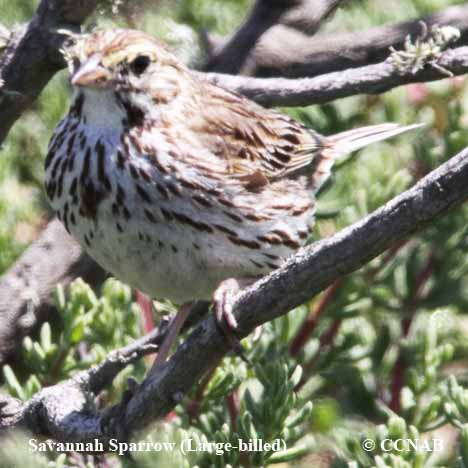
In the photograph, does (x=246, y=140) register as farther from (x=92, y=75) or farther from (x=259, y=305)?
(x=259, y=305)

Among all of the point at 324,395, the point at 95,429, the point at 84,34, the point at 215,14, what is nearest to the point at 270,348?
the point at 324,395

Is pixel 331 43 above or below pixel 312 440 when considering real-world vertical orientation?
above

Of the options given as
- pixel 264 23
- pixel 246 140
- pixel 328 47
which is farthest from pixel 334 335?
pixel 264 23

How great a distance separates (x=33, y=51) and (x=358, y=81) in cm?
95

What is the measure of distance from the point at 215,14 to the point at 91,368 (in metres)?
2.21

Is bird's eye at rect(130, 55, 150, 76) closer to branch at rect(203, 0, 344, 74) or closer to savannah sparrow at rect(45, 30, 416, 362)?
savannah sparrow at rect(45, 30, 416, 362)

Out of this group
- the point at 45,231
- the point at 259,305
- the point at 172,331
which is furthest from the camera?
the point at 45,231

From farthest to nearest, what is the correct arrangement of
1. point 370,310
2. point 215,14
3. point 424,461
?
1. point 215,14
2. point 370,310
3. point 424,461

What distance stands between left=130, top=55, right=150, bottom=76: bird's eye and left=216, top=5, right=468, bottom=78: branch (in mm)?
745

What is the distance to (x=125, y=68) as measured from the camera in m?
3.73

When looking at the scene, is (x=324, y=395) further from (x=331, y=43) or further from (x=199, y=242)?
(x=331, y=43)

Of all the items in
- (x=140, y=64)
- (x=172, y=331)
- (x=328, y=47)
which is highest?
(x=140, y=64)

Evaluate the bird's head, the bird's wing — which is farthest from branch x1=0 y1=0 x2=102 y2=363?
the bird's wing

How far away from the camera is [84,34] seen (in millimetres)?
3758
